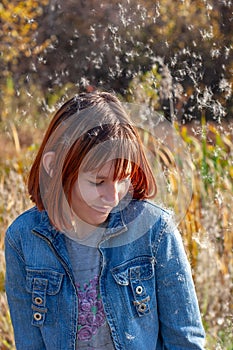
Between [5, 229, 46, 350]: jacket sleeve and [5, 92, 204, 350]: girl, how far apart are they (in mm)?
10

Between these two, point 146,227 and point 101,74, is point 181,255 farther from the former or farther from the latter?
point 101,74

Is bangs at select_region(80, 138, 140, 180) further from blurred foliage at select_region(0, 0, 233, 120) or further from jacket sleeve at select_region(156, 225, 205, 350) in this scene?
blurred foliage at select_region(0, 0, 233, 120)

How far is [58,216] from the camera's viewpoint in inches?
64.0

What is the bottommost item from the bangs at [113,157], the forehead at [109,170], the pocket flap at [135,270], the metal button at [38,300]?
the metal button at [38,300]

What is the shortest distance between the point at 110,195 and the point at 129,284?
23 centimetres

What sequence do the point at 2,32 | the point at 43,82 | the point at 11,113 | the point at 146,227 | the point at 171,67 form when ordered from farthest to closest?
1. the point at 2,32
2. the point at 43,82
3. the point at 11,113
4. the point at 171,67
5. the point at 146,227

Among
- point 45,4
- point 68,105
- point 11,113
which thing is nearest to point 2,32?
point 45,4

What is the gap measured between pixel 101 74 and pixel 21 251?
1.89 meters

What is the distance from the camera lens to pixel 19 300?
1.67 m

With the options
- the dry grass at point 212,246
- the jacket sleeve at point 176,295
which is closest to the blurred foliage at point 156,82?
the dry grass at point 212,246

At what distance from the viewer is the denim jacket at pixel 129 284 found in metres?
1.60

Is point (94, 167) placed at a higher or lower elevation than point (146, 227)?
higher

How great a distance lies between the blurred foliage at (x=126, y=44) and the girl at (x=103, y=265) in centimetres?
78

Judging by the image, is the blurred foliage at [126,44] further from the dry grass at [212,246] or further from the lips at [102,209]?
the lips at [102,209]
